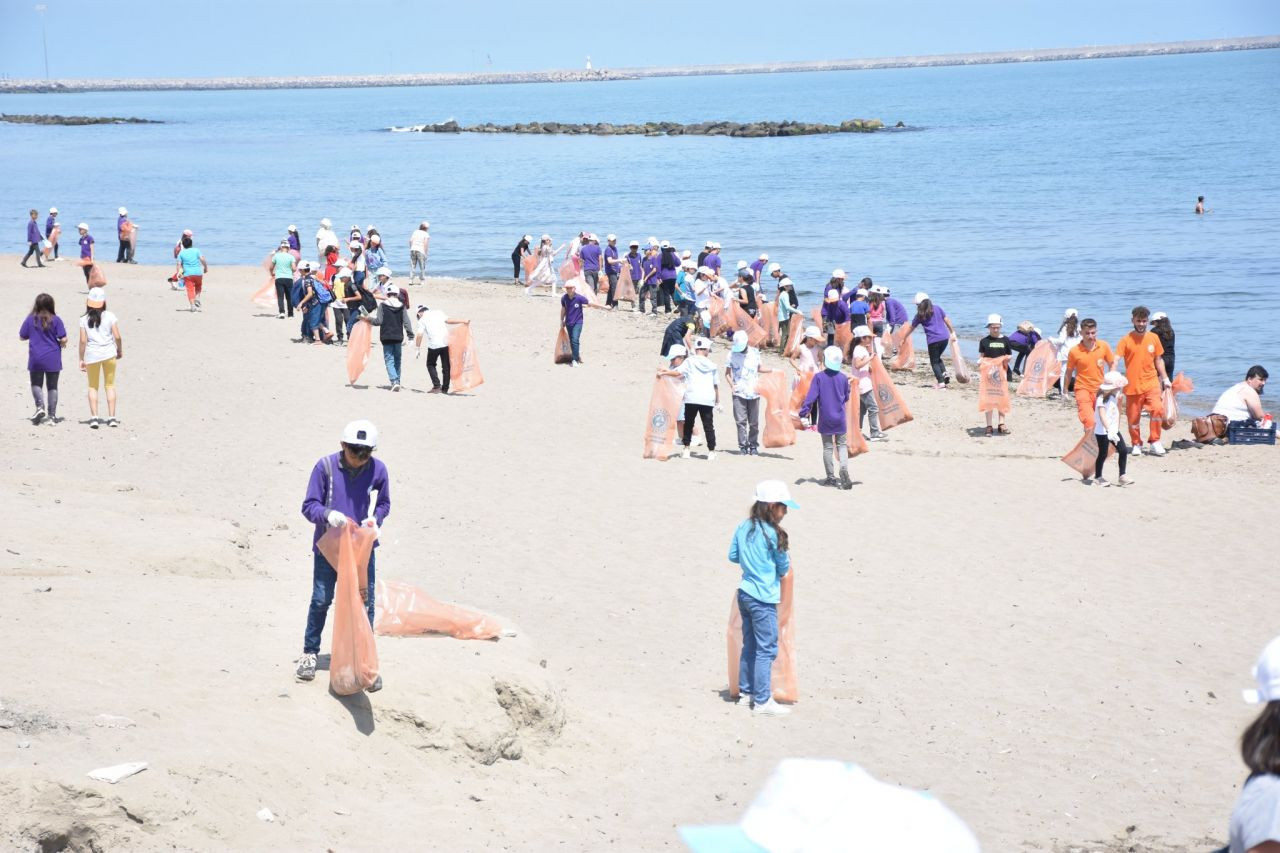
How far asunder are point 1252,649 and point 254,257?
35.3 meters

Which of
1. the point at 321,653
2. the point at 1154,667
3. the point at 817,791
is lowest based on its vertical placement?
the point at 1154,667

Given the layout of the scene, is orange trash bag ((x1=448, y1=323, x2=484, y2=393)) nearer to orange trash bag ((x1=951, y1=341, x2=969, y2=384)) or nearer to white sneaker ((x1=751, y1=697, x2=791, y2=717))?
orange trash bag ((x1=951, y1=341, x2=969, y2=384))

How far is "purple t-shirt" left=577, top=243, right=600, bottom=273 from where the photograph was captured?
28.7m

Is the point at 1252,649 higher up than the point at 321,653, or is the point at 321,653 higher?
the point at 321,653

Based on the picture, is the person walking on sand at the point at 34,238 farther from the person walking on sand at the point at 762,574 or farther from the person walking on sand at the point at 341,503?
the person walking on sand at the point at 762,574

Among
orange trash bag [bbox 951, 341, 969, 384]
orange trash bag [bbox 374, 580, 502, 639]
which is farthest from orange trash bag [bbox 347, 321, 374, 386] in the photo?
orange trash bag [bbox 374, 580, 502, 639]

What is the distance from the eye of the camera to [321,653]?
8.15 meters

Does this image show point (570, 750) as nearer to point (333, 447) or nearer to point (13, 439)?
point (333, 447)

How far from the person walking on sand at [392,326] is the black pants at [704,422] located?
15.0 ft

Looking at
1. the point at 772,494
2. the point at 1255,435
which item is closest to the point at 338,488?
the point at 772,494

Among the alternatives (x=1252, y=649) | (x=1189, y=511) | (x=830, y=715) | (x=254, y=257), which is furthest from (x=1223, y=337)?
(x=254, y=257)

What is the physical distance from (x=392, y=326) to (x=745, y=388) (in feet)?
17.3

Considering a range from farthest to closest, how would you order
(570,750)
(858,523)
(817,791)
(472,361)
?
(472,361) < (858,523) < (570,750) < (817,791)

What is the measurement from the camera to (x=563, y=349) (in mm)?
21594
